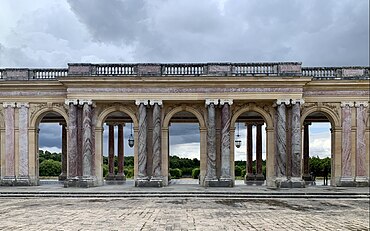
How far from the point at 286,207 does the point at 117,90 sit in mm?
13980

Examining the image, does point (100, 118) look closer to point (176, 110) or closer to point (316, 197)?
point (176, 110)

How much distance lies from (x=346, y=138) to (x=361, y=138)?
1036 mm

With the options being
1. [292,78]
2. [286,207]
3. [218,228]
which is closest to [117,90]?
[292,78]

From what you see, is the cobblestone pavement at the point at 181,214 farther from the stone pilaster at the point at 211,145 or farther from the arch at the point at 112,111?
A: the arch at the point at 112,111

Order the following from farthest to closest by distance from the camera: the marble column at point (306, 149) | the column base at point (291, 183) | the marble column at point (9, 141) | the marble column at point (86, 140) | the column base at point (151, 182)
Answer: the marble column at point (306, 149) < the marble column at point (9, 141) < the marble column at point (86, 140) < the column base at point (151, 182) < the column base at point (291, 183)

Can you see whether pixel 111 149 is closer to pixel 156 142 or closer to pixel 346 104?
pixel 156 142

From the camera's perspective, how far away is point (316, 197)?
2164 cm

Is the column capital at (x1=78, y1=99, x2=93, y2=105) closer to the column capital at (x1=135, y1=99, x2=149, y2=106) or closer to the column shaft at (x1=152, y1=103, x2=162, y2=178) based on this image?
the column capital at (x1=135, y1=99, x2=149, y2=106)

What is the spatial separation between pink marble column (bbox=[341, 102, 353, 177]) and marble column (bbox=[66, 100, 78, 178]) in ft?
59.9

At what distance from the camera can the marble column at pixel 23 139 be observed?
2738 cm

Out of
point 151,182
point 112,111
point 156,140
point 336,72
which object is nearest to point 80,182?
point 151,182

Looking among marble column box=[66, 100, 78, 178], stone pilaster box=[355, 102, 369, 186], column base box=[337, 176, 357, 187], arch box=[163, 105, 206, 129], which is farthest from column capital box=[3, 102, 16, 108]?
stone pilaster box=[355, 102, 369, 186]

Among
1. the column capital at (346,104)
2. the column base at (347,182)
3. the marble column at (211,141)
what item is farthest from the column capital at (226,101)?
the column base at (347,182)

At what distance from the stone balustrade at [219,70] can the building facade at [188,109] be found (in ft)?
0.22
